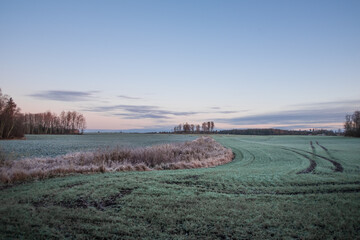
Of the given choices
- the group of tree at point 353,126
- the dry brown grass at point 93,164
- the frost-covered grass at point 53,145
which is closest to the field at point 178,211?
the dry brown grass at point 93,164

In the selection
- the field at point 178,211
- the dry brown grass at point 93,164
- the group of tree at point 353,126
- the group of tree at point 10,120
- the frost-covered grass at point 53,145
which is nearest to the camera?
the field at point 178,211

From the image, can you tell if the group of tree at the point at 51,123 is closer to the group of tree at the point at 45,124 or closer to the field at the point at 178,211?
the group of tree at the point at 45,124

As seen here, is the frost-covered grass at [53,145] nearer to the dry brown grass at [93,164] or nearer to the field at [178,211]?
the dry brown grass at [93,164]

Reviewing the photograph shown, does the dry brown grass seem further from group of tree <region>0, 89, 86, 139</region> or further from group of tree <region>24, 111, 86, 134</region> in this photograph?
group of tree <region>24, 111, 86, 134</region>

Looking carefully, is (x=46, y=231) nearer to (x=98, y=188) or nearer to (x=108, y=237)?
(x=108, y=237)

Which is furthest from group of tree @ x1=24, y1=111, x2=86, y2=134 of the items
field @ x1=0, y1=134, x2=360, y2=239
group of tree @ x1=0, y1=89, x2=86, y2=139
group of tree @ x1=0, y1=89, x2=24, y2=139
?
field @ x1=0, y1=134, x2=360, y2=239

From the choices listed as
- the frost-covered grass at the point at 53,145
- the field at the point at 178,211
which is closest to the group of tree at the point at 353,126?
the frost-covered grass at the point at 53,145

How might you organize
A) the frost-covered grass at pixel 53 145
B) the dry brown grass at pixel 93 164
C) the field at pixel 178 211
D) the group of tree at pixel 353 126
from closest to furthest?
1. the field at pixel 178 211
2. the dry brown grass at pixel 93 164
3. the frost-covered grass at pixel 53 145
4. the group of tree at pixel 353 126

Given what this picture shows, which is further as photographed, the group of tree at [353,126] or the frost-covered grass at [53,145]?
the group of tree at [353,126]

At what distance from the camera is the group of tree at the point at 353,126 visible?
73875mm

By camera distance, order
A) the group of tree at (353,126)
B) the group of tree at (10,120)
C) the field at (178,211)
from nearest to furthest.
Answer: the field at (178,211) < the group of tree at (10,120) < the group of tree at (353,126)

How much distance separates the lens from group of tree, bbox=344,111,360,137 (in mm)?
73875

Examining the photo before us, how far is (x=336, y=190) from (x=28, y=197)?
32.6 ft

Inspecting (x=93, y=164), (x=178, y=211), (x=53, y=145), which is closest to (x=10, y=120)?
(x=53, y=145)
